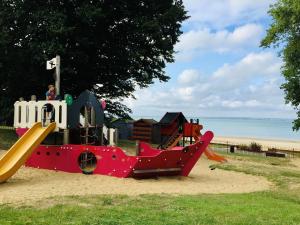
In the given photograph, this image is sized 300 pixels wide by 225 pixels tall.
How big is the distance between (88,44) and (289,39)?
711 inches

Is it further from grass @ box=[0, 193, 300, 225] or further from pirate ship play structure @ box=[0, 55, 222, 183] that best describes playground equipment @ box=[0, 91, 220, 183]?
grass @ box=[0, 193, 300, 225]

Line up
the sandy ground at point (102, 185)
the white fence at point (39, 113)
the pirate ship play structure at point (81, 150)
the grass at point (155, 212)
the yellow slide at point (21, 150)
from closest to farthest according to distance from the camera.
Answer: the grass at point (155, 212), the sandy ground at point (102, 185), the yellow slide at point (21, 150), the pirate ship play structure at point (81, 150), the white fence at point (39, 113)

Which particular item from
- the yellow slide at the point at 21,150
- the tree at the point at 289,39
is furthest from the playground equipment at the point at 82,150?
the tree at the point at 289,39

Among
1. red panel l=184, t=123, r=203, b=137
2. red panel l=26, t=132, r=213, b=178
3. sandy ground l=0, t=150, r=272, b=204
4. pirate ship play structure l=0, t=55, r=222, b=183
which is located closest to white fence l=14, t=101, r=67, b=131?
pirate ship play structure l=0, t=55, r=222, b=183

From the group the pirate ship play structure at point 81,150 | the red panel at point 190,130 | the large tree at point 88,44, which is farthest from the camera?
the red panel at point 190,130

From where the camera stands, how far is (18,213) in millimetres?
7715

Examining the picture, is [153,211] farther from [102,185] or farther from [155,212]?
[102,185]

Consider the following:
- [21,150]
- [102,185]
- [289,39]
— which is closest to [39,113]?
[21,150]

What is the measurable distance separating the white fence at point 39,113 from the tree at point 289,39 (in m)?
22.5

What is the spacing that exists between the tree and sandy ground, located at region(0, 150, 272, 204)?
69.7 feet

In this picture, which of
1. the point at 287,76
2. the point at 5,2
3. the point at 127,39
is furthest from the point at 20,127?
the point at 287,76

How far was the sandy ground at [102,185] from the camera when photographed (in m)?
10.4

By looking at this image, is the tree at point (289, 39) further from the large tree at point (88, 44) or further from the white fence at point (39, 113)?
the white fence at point (39, 113)

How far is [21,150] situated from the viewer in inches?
537
